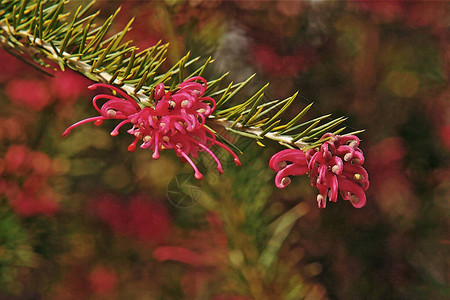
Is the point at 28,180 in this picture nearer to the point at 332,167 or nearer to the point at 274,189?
the point at 274,189

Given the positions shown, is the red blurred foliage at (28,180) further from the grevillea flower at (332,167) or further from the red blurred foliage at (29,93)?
the grevillea flower at (332,167)

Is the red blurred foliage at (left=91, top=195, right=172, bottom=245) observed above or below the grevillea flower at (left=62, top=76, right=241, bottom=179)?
below

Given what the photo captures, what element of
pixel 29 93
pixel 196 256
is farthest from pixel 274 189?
pixel 29 93

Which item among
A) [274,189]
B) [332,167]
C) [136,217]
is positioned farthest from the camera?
[136,217]

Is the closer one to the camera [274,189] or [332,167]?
[332,167]

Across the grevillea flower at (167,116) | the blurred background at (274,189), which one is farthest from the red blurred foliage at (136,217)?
the grevillea flower at (167,116)

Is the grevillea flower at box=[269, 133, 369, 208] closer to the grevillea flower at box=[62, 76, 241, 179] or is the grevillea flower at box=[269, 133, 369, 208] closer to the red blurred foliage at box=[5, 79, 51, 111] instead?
the grevillea flower at box=[62, 76, 241, 179]

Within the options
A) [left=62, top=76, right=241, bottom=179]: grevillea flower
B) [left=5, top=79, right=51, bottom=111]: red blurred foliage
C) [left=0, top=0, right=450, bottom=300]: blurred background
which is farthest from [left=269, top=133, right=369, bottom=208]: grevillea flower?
[left=5, top=79, right=51, bottom=111]: red blurred foliage
